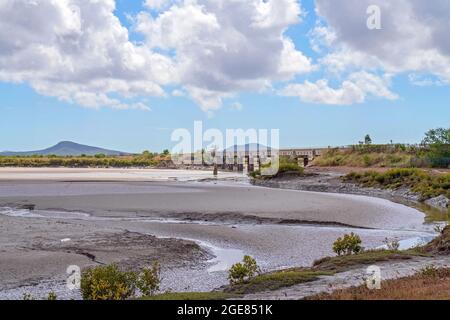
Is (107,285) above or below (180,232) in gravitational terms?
above

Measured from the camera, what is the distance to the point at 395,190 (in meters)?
54.2

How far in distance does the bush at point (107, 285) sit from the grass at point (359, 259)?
19.3ft

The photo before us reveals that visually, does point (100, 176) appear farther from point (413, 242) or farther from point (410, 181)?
point (413, 242)

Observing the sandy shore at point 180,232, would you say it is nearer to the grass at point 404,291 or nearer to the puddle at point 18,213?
the puddle at point 18,213

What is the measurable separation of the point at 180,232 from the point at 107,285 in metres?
13.9

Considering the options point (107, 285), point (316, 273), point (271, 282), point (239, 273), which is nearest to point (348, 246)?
point (316, 273)

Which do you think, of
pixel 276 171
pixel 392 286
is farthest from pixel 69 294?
pixel 276 171

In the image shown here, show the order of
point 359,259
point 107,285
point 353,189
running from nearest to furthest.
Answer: point 107,285, point 359,259, point 353,189

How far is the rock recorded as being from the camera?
40.0 meters

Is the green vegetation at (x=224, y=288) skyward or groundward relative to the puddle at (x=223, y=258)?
skyward

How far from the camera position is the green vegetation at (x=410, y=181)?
4593cm

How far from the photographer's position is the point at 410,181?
55125mm

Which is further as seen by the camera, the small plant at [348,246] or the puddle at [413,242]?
the puddle at [413,242]

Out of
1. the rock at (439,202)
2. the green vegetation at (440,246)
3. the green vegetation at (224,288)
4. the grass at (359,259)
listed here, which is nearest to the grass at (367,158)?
the rock at (439,202)
